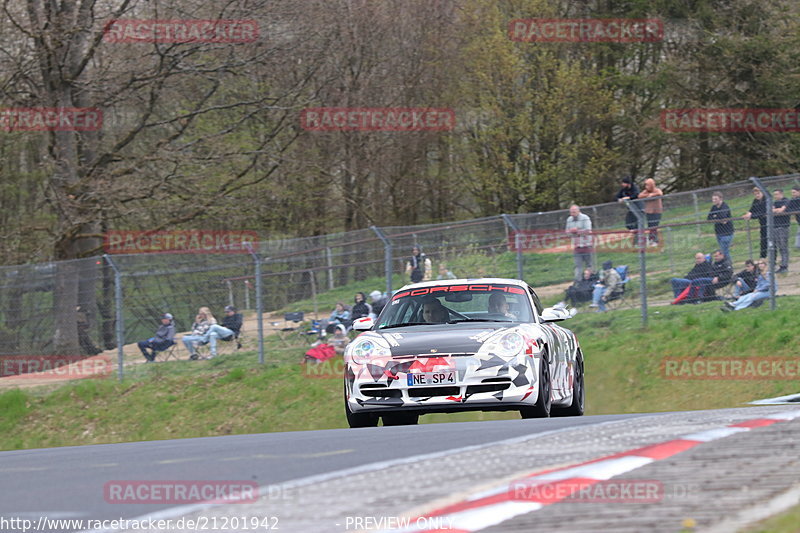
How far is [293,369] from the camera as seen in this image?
21281mm

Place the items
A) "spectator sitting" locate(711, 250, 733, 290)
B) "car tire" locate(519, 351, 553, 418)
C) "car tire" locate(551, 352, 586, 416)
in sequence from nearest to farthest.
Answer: "car tire" locate(519, 351, 553, 418) < "car tire" locate(551, 352, 586, 416) < "spectator sitting" locate(711, 250, 733, 290)

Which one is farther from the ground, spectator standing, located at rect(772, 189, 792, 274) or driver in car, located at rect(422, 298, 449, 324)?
spectator standing, located at rect(772, 189, 792, 274)

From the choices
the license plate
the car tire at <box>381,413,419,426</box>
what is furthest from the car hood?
the car tire at <box>381,413,419,426</box>

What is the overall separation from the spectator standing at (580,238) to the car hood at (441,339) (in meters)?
9.60

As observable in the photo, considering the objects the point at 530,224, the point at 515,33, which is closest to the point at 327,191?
the point at 515,33

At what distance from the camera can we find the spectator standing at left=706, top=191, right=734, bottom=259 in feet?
62.4

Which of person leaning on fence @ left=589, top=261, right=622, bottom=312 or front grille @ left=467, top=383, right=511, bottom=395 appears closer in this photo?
front grille @ left=467, top=383, right=511, bottom=395

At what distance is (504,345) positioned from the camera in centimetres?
1065

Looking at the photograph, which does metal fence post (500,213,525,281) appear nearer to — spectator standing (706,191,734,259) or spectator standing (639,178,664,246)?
Answer: spectator standing (639,178,664,246)

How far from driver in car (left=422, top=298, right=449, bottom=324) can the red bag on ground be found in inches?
361

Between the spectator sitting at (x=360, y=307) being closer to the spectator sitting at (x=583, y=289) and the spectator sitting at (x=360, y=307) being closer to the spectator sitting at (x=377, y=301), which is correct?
the spectator sitting at (x=377, y=301)

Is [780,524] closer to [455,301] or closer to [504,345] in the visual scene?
[504,345]

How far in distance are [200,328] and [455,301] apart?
36.2 ft

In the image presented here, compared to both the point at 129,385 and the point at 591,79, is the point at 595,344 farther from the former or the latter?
the point at 591,79
